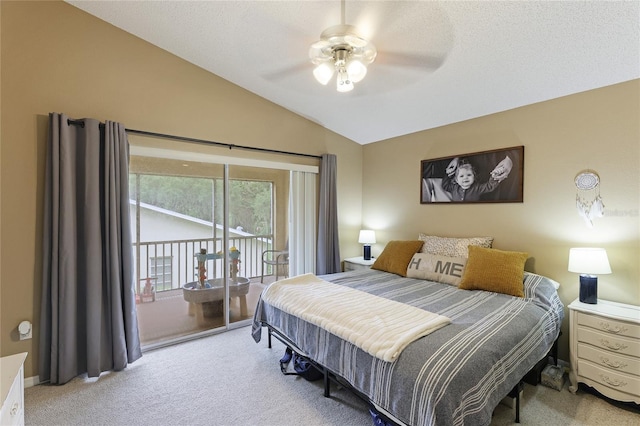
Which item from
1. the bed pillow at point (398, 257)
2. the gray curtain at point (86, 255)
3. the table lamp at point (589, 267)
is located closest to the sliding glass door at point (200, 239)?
the gray curtain at point (86, 255)

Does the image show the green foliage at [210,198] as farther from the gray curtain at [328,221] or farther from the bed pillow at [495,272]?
the bed pillow at [495,272]

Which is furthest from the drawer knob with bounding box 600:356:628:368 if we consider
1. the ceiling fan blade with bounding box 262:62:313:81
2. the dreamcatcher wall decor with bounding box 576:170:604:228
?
the ceiling fan blade with bounding box 262:62:313:81

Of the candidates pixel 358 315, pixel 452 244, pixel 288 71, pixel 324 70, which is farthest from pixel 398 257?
pixel 288 71

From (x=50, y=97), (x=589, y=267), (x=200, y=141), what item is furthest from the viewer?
(x=200, y=141)

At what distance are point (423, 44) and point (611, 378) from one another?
9.18 feet

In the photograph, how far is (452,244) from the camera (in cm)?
317

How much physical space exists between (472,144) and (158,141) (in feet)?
11.1

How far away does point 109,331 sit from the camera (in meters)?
2.48

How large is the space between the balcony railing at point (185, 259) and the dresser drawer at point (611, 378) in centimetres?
328

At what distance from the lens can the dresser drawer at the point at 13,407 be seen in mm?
1041

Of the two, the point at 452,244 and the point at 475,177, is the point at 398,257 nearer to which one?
the point at 452,244

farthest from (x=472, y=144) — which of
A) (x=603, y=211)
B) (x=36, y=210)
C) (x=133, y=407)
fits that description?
(x=36, y=210)

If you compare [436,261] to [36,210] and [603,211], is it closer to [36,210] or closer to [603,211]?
[603,211]

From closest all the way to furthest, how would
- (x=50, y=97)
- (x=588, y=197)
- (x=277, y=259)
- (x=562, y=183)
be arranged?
(x=50, y=97), (x=588, y=197), (x=562, y=183), (x=277, y=259)
